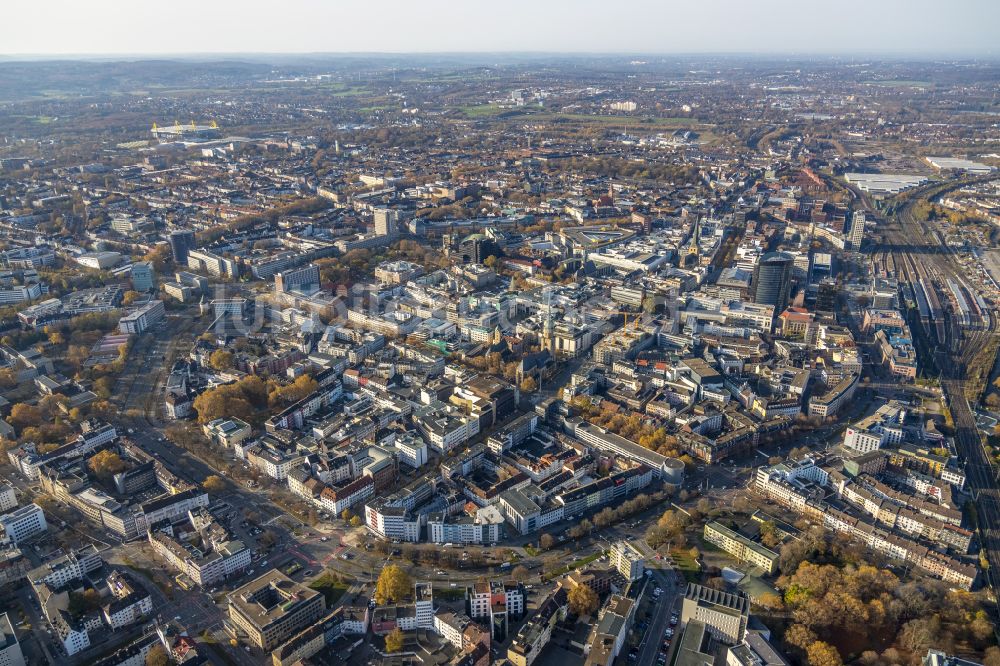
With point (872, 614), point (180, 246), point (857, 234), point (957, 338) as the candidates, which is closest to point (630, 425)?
point (872, 614)

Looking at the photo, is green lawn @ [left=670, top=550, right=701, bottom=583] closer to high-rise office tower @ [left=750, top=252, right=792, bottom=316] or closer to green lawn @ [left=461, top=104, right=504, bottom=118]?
high-rise office tower @ [left=750, top=252, right=792, bottom=316]

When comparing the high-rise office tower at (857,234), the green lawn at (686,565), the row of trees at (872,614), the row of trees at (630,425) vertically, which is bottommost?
the green lawn at (686,565)

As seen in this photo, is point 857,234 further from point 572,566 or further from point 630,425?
point 572,566

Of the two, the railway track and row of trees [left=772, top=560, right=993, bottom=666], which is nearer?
row of trees [left=772, top=560, right=993, bottom=666]

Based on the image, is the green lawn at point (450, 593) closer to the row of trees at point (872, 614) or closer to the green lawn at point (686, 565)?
the green lawn at point (686, 565)

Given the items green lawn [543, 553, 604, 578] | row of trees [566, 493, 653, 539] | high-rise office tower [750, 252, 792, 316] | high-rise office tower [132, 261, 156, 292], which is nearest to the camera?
green lawn [543, 553, 604, 578]

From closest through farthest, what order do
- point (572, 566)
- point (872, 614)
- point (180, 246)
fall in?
point (872, 614)
point (572, 566)
point (180, 246)

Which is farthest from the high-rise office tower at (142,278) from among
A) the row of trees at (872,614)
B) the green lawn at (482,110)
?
the green lawn at (482,110)

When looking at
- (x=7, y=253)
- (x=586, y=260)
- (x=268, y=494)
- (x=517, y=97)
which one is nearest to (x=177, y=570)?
(x=268, y=494)

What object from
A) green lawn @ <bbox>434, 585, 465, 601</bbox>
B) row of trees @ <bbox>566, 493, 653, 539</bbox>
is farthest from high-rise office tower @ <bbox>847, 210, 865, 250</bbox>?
green lawn @ <bbox>434, 585, 465, 601</bbox>

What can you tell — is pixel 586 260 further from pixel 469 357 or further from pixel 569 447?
pixel 569 447
